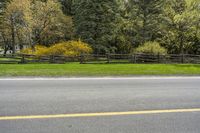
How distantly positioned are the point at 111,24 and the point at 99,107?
27260 mm

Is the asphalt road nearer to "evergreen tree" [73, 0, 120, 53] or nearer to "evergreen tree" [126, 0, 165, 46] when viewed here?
"evergreen tree" [73, 0, 120, 53]

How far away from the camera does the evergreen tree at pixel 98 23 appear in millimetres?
33344

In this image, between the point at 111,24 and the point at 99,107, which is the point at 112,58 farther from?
the point at 99,107

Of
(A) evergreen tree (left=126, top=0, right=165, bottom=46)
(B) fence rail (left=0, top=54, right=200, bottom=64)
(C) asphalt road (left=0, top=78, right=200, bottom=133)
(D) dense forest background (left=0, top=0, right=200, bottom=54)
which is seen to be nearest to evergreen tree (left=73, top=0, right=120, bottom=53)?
(D) dense forest background (left=0, top=0, right=200, bottom=54)

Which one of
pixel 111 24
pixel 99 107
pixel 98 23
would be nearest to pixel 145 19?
pixel 111 24

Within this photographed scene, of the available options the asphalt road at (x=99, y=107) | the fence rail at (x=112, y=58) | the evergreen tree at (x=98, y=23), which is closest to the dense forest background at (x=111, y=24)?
the evergreen tree at (x=98, y=23)

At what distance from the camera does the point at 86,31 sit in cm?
3378

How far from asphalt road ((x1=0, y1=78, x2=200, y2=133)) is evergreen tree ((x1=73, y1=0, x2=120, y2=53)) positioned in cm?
2344

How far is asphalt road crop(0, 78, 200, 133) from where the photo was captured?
554cm

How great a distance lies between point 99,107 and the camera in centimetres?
709

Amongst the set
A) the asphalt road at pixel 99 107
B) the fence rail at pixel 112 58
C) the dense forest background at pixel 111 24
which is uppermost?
the dense forest background at pixel 111 24

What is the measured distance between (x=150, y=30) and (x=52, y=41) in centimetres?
1252

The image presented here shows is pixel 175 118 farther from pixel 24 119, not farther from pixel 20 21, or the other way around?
pixel 20 21

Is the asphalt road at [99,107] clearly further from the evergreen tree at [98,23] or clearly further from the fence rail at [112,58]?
the evergreen tree at [98,23]
